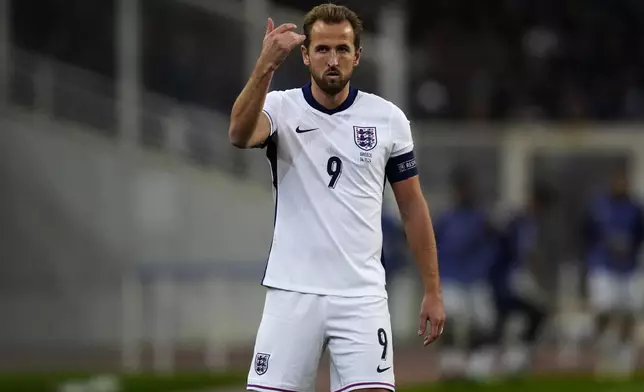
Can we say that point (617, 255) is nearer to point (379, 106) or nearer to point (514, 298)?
point (514, 298)

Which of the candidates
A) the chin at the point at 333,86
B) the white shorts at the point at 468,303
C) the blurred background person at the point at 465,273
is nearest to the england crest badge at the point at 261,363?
the chin at the point at 333,86

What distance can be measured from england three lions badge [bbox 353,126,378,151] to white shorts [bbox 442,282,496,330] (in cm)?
915

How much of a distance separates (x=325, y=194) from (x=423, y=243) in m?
0.53

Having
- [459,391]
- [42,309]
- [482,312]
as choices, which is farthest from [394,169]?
[42,309]

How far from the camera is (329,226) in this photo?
249 inches

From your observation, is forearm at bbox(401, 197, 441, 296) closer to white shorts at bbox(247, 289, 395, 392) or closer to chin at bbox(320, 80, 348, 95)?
white shorts at bbox(247, 289, 395, 392)

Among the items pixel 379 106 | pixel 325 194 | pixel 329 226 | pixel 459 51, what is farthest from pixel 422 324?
pixel 459 51

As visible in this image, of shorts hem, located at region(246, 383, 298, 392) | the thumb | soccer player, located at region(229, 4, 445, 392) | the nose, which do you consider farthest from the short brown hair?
shorts hem, located at region(246, 383, 298, 392)

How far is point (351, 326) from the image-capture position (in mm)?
6258

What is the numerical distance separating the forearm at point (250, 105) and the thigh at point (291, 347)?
0.77 m

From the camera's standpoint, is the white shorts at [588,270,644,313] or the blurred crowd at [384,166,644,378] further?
the white shorts at [588,270,644,313]

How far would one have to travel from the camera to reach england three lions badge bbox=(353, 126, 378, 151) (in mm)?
6371

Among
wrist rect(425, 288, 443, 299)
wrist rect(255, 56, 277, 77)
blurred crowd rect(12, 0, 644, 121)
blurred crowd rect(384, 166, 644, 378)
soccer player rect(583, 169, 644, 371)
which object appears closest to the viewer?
wrist rect(255, 56, 277, 77)

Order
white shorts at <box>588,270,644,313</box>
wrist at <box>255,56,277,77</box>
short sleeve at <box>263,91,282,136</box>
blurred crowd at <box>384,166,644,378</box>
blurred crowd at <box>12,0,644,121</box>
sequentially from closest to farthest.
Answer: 1. wrist at <box>255,56,277,77</box>
2. short sleeve at <box>263,91,282,136</box>
3. blurred crowd at <box>384,166,644,378</box>
4. white shorts at <box>588,270,644,313</box>
5. blurred crowd at <box>12,0,644,121</box>
